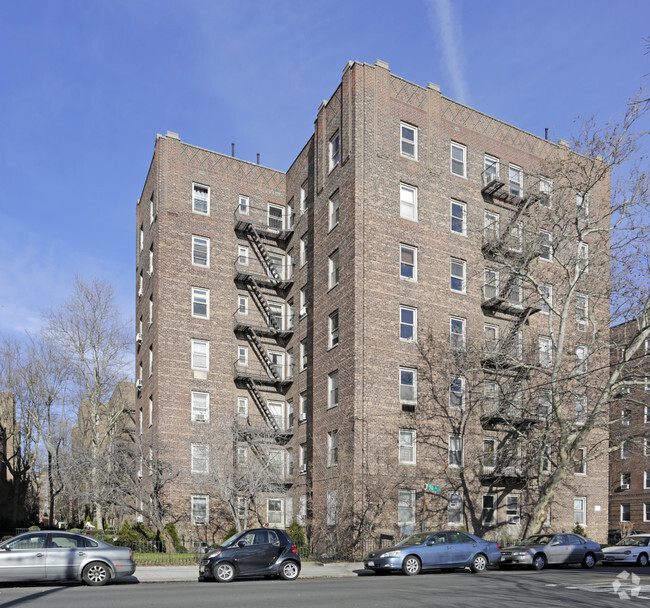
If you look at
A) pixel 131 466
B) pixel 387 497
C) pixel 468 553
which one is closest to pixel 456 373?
pixel 387 497

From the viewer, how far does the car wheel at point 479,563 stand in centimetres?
2234

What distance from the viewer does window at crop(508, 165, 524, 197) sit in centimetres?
3869

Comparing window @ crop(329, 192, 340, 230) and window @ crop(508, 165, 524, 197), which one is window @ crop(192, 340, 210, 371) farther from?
window @ crop(508, 165, 524, 197)

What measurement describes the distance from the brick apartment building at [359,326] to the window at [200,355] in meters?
0.12

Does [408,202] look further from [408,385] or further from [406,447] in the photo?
[406,447]

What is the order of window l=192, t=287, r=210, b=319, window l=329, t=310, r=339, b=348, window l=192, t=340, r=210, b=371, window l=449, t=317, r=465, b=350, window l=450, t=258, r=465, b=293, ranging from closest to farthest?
window l=449, t=317, r=465, b=350 → window l=329, t=310, r=339, b=348 → window l=450, t=258, r=465, b=293 → window l=192, t=340, r=210, b=371 → window l=192, t=287, r=210, b=319

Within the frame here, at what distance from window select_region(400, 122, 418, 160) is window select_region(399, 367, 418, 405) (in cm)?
1083

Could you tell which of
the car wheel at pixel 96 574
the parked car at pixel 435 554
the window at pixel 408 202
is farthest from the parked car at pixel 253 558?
the window at pixel 408 202

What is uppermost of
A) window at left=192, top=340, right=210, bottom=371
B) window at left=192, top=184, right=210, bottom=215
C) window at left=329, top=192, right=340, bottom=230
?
window at left=192, top=184, right=210, bottom=215

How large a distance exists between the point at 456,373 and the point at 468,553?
12.0m

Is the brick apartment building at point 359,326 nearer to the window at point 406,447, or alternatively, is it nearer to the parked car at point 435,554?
the window at point 406,447

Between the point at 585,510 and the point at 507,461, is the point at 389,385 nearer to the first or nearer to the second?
the point at 507,461

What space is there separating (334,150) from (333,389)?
12.6 meters

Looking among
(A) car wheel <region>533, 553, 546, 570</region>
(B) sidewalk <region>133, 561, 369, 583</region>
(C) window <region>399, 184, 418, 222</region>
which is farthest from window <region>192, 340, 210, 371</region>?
(A) car wheel <region>533, 553, 546, 570</region>
